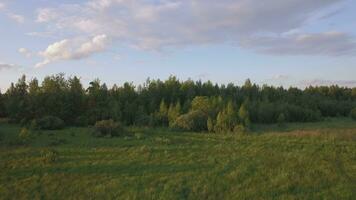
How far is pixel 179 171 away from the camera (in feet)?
80.5

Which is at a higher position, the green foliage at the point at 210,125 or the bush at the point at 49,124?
the bush at the point at 49,124

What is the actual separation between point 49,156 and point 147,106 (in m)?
42.7

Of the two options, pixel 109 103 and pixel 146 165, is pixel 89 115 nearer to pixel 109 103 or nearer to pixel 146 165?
pixel 109 103

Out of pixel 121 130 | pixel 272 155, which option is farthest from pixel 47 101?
pixel 272 155

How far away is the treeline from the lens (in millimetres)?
53062

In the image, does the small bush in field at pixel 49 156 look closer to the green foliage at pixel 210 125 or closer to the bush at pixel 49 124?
the bush at pixel 49 124

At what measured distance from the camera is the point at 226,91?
8750 centimetres

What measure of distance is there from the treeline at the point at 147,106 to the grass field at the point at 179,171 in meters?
17.3

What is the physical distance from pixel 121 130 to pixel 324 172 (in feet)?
78.2

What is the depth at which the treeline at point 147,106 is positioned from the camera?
174 feet

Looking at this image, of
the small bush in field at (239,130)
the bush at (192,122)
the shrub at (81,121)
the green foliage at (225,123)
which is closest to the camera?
the small bush in field at (239,130)

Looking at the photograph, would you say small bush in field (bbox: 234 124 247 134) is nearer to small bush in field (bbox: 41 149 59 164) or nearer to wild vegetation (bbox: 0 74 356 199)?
wild vegetation (bbox: 0 74 356 199)

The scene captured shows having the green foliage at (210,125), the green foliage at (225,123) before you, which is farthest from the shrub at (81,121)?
the green foliage at (225,123)

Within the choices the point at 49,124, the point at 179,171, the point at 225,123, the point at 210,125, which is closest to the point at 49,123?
the point at 49,124
